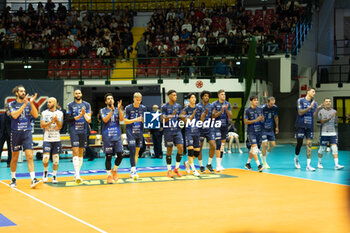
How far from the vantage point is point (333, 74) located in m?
30.5

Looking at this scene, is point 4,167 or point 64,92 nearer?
point 4,167

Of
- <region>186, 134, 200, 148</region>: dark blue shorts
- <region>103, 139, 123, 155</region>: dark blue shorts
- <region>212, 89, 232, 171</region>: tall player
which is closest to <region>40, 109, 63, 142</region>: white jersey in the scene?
<region>103, 139, 123, 155</region>: dark blue shorts

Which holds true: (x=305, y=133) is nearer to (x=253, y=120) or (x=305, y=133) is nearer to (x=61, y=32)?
(x=253, y=120)

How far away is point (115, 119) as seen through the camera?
466 inches

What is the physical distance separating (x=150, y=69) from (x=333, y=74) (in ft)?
39.5

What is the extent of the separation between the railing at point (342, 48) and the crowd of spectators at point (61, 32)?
13127mm

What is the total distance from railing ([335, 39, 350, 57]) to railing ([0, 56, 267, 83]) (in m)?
6.30

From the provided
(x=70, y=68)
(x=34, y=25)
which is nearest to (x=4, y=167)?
(x=70, y=68)

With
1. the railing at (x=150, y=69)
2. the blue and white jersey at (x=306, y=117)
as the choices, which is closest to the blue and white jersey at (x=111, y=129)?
the blue and white jersey at (x=306, y=117)

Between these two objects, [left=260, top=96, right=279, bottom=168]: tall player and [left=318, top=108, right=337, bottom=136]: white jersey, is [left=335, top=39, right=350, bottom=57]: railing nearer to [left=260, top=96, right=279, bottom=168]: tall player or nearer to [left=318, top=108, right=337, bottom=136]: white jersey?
[left=318, top=108, right=337, bottom=136]: white jersey

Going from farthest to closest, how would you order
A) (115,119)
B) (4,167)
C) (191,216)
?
1. (4,167)
2. (115,119)
3. (191,216)

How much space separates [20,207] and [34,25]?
78.5ft

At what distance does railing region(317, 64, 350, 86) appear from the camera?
29250mm

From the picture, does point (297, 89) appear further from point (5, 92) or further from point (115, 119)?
point (115, 119)
